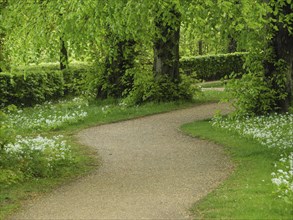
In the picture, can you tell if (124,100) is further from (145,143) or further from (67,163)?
(67,163)

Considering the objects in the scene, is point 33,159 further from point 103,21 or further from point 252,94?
point 252,94

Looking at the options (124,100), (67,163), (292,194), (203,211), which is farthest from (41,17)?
(124,100)

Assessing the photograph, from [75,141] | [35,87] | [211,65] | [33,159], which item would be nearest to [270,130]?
[75,141]

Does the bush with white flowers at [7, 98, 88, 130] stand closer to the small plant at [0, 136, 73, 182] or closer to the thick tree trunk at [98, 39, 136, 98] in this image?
the thick tree trunk at [98, 39, 136, 98]

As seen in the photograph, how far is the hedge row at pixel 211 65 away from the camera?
36.2 m

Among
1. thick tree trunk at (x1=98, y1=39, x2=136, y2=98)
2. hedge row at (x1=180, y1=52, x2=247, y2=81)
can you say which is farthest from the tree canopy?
hedge row at (x1=180, y1=52, x2=247, y2=81)

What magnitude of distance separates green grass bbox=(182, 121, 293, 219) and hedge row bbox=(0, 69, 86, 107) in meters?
11.6

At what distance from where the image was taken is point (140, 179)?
10305 millimetres

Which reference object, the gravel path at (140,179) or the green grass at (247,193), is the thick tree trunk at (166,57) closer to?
the gravel path at (140,179)

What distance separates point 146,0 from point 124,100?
11.0 meters

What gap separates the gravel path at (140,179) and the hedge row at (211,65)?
20.1 m

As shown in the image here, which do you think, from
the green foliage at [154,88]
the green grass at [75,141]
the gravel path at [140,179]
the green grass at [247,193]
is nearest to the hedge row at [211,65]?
the green grass at [75,141]

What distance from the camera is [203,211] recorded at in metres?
→ 7.96

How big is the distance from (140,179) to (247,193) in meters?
2.39
